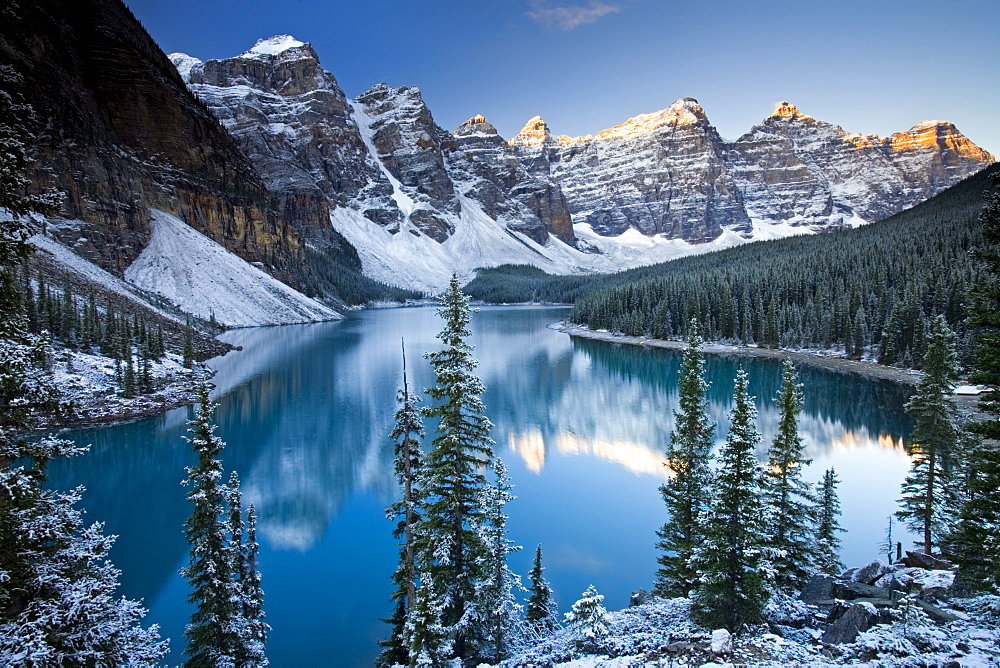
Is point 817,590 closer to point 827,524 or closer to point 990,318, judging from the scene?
point 827,524

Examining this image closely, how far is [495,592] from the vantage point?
39.1 ft

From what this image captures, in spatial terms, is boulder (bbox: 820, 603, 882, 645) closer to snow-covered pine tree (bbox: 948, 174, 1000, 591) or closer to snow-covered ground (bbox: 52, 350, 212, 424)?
snow-covered pine tree (bbox: 948, 174, 1000, 591)

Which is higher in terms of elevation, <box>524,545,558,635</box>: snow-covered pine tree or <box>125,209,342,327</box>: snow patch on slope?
<box>125,209,342,327</box>: snow patch on slope

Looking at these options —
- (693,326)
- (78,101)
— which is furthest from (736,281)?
(78,101)

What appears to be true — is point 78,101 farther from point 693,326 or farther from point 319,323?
point 693,326

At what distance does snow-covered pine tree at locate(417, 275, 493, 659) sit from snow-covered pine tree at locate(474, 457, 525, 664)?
0.91ft

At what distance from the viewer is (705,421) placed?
1745 centimetres

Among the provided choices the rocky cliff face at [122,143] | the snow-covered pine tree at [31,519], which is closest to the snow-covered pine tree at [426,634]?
the snow-covered pine tree at [31,519]

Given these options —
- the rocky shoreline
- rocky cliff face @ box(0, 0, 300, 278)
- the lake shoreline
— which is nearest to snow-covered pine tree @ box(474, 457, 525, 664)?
the lake shoreline

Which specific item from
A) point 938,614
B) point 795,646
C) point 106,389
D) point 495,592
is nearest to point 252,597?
point 495,592

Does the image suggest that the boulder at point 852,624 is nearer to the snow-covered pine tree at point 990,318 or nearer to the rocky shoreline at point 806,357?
the snow-covered pine tree at point 990,318

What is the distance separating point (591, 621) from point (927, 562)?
1071 centimetres

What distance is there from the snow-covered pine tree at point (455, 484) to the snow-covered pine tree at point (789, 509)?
301 inches

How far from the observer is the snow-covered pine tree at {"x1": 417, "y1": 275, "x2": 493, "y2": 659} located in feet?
40.2
